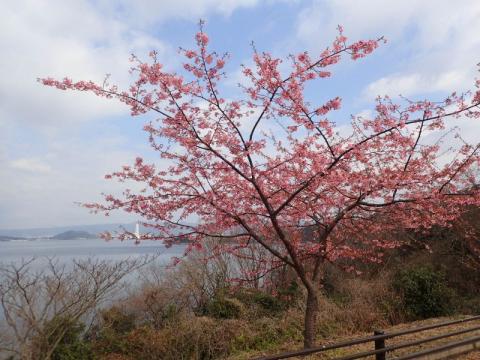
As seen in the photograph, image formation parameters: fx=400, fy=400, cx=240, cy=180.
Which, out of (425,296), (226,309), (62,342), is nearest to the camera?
(62,342)

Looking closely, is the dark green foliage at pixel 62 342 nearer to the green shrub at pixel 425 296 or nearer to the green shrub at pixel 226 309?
the green shrub at pixel 226 309

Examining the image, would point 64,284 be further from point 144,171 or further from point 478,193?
point 478,193

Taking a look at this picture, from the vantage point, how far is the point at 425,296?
11.5m

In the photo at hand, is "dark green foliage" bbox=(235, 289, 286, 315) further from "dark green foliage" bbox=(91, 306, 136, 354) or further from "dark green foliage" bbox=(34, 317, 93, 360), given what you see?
"dark green foliage" bbox=(34, 317, 93, 360)

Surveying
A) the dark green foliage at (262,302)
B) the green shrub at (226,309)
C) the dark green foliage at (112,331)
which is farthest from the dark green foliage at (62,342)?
the dark green foliage at (262,302)

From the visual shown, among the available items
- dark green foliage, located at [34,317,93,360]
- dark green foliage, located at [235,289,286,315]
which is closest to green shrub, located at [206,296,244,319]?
dark green foliage, located at [235,289,286,315]

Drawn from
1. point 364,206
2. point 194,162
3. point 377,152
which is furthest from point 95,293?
point 377,152

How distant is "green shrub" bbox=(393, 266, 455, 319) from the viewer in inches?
451

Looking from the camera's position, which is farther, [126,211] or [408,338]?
[408,338]

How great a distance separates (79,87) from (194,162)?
176 centimetres

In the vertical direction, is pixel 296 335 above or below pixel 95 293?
below

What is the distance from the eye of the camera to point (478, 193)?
6.11 m

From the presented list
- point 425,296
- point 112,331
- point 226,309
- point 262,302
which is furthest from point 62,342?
point 425,296

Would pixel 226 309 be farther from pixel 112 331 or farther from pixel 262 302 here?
pixel 112 331
